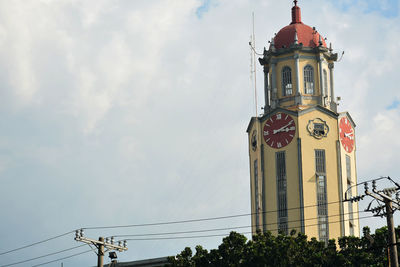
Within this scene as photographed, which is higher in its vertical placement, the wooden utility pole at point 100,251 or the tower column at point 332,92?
the tower column at point 332,92

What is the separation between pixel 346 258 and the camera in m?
69.9

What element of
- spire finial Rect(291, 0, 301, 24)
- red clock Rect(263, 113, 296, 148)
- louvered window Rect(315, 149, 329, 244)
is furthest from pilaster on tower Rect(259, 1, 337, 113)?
louvered window Rect(315, 149, 329, 244)

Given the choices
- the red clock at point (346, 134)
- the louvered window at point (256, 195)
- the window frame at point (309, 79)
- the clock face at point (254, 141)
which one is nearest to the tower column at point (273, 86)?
the window frame at point (309, 79)

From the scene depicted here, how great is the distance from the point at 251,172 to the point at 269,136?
20.3 ft

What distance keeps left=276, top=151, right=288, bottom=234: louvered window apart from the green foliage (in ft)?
102

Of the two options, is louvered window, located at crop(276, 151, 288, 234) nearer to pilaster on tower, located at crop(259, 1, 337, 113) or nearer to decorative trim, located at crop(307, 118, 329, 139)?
decorative trim, located at crop(307, 118, 329, 139)

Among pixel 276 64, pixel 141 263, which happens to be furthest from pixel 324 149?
pixel 141 263

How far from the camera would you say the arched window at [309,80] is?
11081 centimetres

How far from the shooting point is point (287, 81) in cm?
11131

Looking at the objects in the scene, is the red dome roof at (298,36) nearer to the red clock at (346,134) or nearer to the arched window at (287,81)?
the arched window at (287,81)

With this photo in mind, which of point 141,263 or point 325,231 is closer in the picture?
point 141,263

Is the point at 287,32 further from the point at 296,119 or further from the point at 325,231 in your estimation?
the point at 325,231

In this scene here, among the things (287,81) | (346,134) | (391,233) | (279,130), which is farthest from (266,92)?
(391,233)

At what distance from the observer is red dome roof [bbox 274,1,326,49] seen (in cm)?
11238
